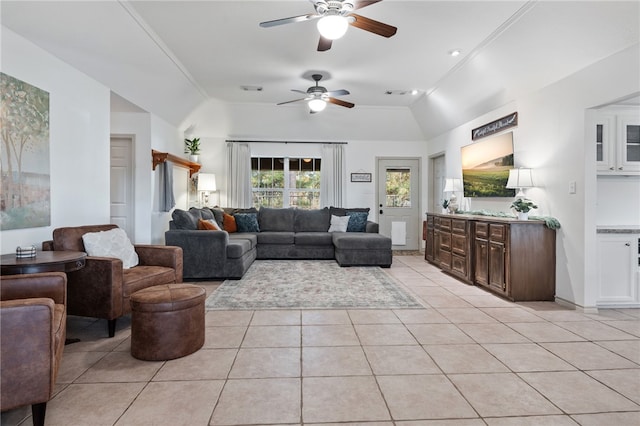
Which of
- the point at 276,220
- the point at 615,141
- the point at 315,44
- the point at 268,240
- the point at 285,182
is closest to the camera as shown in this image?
the point at 615,141

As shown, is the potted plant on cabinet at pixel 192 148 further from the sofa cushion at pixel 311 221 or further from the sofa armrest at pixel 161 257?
the sofa armrest at pixel 161 257

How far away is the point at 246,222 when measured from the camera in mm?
6273

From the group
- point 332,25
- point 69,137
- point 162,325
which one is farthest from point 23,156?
point 332,25

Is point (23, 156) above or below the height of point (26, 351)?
above

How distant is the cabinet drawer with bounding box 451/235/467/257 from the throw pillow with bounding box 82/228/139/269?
158 inches

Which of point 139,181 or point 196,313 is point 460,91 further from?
point 139,181

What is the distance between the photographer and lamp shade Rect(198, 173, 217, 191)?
6.64 m

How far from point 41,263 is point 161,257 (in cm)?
116

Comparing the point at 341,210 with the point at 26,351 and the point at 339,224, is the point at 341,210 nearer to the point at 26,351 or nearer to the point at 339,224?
the point at 339,224

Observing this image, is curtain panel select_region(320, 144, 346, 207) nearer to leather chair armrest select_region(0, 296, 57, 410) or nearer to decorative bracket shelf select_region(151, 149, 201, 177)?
decorative bracket shelf select_region(151, 149, 201, 177)

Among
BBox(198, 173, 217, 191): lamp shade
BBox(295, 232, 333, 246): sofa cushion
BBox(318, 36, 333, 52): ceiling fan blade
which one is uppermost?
BBox(318, 36, 333, 52): ceiling fan blade

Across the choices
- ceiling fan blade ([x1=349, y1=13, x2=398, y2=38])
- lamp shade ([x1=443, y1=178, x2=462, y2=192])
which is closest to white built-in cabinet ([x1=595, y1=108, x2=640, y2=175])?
lamp shade ([x1=443, y1=178, x2=462, y2=192])

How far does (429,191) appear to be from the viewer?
24.0 feet

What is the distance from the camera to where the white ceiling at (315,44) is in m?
2.89
